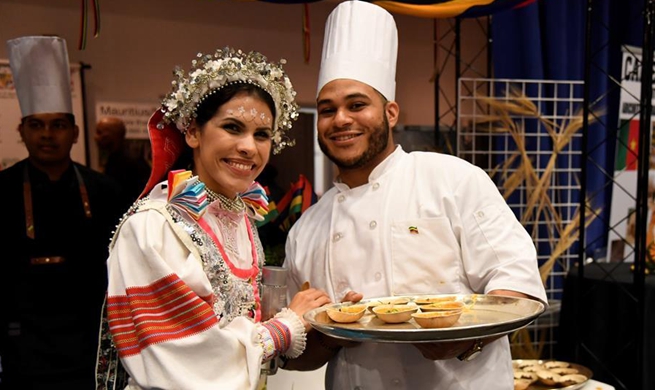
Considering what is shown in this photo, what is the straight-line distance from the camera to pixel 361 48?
2180 millimetres

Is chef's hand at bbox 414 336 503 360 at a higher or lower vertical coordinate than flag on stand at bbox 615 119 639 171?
lower

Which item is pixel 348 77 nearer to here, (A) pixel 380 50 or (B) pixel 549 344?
(A) pixel 380 50

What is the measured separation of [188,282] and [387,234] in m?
0.67

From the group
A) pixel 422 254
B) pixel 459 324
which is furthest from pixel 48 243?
pixel 459 324

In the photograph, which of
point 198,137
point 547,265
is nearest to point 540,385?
point 547,265

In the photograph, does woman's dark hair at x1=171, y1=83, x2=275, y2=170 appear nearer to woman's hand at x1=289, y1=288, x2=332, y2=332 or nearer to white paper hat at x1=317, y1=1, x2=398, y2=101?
white paper hat at x1=317, y1=1, x2=398, y2=101

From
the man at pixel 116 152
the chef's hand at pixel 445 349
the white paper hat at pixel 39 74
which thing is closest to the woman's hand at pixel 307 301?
the chef's hand at pixel 445 349

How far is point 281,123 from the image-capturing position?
200cm

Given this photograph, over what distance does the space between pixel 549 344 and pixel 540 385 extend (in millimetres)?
1633

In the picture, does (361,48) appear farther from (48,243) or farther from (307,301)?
(48,243)

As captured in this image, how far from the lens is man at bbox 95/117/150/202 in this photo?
4703mm

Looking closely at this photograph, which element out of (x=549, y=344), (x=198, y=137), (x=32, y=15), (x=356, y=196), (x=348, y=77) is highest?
(x=32, y=15)

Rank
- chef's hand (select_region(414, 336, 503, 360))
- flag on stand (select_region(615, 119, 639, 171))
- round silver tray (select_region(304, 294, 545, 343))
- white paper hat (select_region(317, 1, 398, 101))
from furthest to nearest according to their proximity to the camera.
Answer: flag on stand (select_region(615, 119, 639, 171)), white paper hat (select_region(317, 1, 398, 101)), chef's hand (select_region(414, 336, 503, 360)), round silver tray (select_region(304, 294, 545, 343))

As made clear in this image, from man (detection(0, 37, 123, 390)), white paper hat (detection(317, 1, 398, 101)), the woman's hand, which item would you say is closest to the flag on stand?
white paper hat (detection(317, 1, 398, 101))
